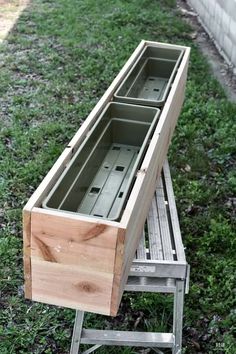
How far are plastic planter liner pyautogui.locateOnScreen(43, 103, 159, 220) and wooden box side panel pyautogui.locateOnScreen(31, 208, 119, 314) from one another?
0.15 m

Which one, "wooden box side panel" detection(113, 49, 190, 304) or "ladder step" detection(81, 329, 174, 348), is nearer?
"wooden box side panel" detection(113, 49, 190, 304)

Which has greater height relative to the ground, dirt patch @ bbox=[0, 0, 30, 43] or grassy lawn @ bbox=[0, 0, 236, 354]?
grassy lawn @ bbox=[0, 0, 236, 354]

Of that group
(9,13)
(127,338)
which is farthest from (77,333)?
(9,13)

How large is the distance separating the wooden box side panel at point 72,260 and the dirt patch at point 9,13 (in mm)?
5195

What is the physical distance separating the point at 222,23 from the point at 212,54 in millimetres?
378

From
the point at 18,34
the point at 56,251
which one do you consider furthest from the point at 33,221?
the point at 18,34

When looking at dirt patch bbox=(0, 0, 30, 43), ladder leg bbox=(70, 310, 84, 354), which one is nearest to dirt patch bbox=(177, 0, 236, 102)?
dirt patch bbox=(0, 0, 30, 43)

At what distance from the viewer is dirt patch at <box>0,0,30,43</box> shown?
728 cm

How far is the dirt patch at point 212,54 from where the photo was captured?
6.17m

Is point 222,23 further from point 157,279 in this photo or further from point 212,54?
point 157,279

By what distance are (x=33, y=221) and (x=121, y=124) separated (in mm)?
1187

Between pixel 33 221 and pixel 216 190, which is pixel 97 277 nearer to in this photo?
pixel 33 221

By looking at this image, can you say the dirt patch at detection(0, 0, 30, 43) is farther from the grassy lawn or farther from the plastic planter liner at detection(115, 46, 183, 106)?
the plastic planter liner at detection(115, 46, 183, 106)

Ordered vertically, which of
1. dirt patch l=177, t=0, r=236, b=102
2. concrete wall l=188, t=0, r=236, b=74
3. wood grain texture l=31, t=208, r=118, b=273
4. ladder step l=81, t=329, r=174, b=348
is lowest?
dirt patch l=177, t=0, r=236, b=102
